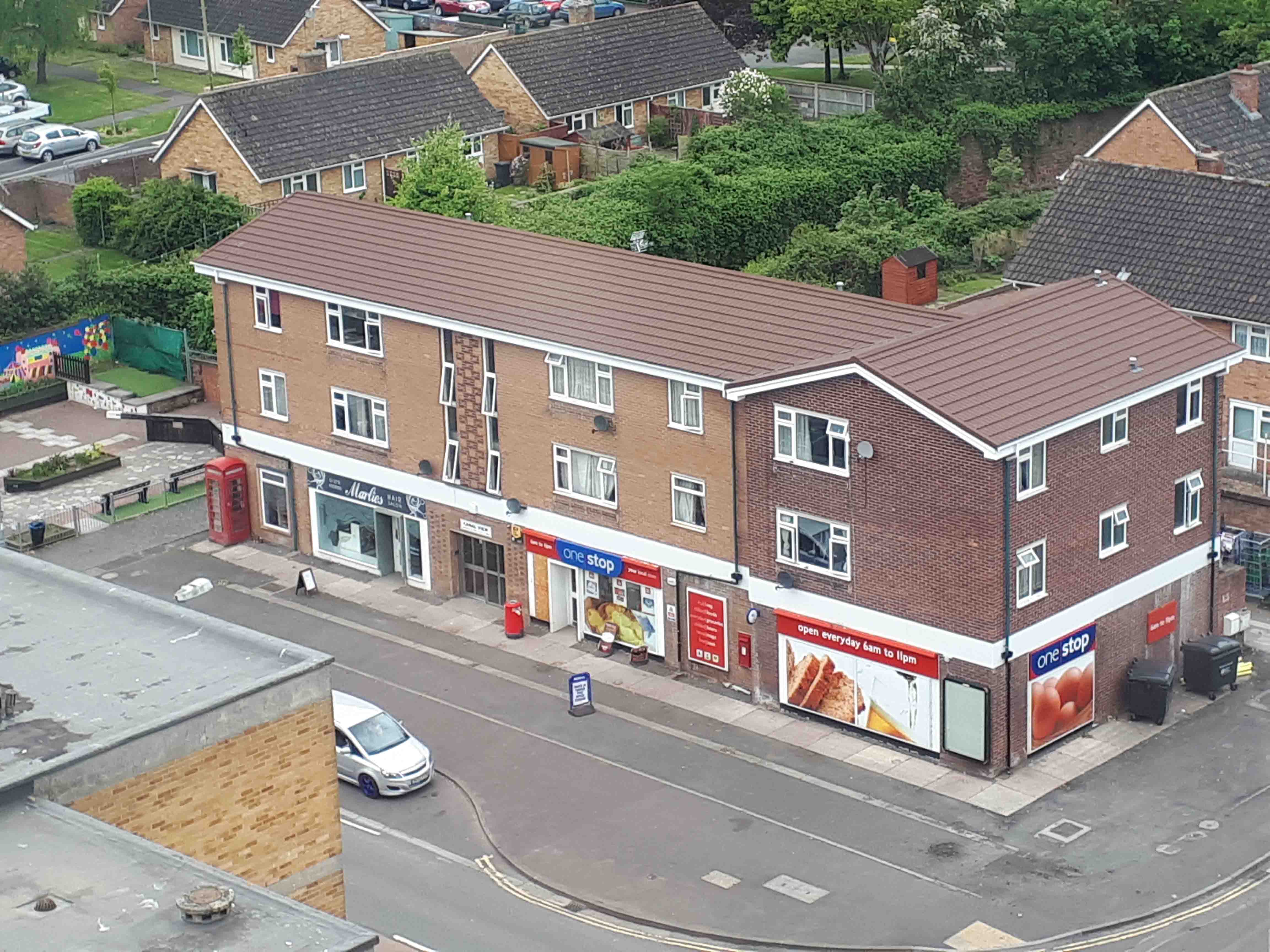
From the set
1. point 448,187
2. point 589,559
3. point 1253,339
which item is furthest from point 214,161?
point 1253,339

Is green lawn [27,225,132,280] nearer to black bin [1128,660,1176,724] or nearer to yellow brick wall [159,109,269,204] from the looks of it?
yellow brick wall [159,109,269,204]

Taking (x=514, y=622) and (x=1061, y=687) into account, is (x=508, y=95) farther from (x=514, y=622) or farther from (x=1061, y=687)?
(x=1061, y=687)

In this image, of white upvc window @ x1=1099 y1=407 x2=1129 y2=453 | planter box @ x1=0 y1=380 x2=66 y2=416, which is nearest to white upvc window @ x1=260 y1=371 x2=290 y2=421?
planter box @ x1=0 y1=380 x2=66 y2=416

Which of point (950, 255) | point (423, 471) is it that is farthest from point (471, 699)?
point (950, 255)

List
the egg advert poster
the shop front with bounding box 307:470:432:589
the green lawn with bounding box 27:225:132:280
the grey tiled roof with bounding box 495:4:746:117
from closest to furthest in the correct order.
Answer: the egg advert poster, the shop front with bounding box 307:470:432:589, the green lawn with bounding box 27:225:132:280, the grey tiled roof with bounding box 495:4:746:117

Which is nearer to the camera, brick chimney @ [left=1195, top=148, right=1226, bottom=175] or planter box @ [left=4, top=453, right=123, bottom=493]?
planter box @ [left=4, top=453, right=123, bottom=493]

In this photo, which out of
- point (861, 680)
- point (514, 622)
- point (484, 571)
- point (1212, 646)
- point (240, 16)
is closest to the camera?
point (861, 680)
